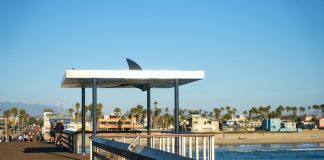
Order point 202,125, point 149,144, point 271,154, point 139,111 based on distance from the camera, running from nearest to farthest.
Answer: point 149,144 → point 271,154 → point 202,125 → point 139,111

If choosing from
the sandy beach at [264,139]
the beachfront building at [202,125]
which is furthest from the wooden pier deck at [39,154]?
the beachfront building at [202,125]

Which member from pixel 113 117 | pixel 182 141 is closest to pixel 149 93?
pixel 182 141

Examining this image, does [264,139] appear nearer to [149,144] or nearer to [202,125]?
[202,125]

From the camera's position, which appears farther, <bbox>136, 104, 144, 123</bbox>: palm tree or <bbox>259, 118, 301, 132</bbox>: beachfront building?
<bbox>136, 104, 144, 123</bbox>: palm tree

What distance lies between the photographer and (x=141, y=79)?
18.5 m

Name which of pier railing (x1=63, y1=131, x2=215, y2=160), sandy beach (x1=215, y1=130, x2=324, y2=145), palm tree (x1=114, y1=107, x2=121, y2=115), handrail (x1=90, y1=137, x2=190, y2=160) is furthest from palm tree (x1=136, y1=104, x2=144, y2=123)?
handrail (x1=90, y1=137, x2=190, y2=160)

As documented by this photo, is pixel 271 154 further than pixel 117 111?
No

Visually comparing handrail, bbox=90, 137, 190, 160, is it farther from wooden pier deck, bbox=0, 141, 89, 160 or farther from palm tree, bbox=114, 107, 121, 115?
palm tree, bbox=114, 107, 121, 115

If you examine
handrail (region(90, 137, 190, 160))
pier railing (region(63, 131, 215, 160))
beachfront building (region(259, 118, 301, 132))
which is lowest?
beachfront building (region(259, 118, 301, 132))

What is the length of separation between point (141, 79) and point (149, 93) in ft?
9.71

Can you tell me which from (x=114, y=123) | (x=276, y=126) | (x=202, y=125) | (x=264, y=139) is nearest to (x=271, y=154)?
(x=264, y=139)

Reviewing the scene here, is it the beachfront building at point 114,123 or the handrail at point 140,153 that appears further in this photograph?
the beachfront building at point 114,123

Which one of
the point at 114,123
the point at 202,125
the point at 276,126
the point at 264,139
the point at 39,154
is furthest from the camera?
the point at 276,126

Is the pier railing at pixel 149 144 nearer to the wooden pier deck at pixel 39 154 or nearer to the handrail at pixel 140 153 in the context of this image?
the handrail at pixel 140 153
